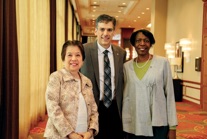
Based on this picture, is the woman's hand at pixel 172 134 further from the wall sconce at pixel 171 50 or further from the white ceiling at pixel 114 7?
the white ceiling at pixel 114 7

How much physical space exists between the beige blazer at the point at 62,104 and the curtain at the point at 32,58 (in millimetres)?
2445

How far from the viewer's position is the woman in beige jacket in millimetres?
1722

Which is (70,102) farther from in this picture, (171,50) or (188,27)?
(171,50)

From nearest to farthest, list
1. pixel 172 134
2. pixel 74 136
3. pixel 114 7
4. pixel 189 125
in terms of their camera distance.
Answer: pixel 74 136 → pixel 172 134 → pixel 189 125 → pixel 114 7

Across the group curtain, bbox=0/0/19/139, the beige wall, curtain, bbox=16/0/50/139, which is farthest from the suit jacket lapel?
the beige wall

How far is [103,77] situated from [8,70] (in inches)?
55.7

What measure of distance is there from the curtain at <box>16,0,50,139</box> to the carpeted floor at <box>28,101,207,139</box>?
18 cm

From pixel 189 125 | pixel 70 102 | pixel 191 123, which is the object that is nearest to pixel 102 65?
pixel 70 102

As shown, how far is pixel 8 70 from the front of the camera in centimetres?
310

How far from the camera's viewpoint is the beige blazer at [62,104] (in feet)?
5.62

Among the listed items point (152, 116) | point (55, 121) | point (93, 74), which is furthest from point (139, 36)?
point (55, 121)

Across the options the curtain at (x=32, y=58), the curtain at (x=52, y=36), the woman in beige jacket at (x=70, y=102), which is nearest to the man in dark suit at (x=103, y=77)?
the woman in beige jacket at (x=70, y=102)

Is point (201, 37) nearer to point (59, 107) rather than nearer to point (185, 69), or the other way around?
point (185, 69)

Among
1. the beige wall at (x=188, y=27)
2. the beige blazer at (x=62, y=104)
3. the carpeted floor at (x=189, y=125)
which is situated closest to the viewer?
the beige blazer at (x=62, y=104)
